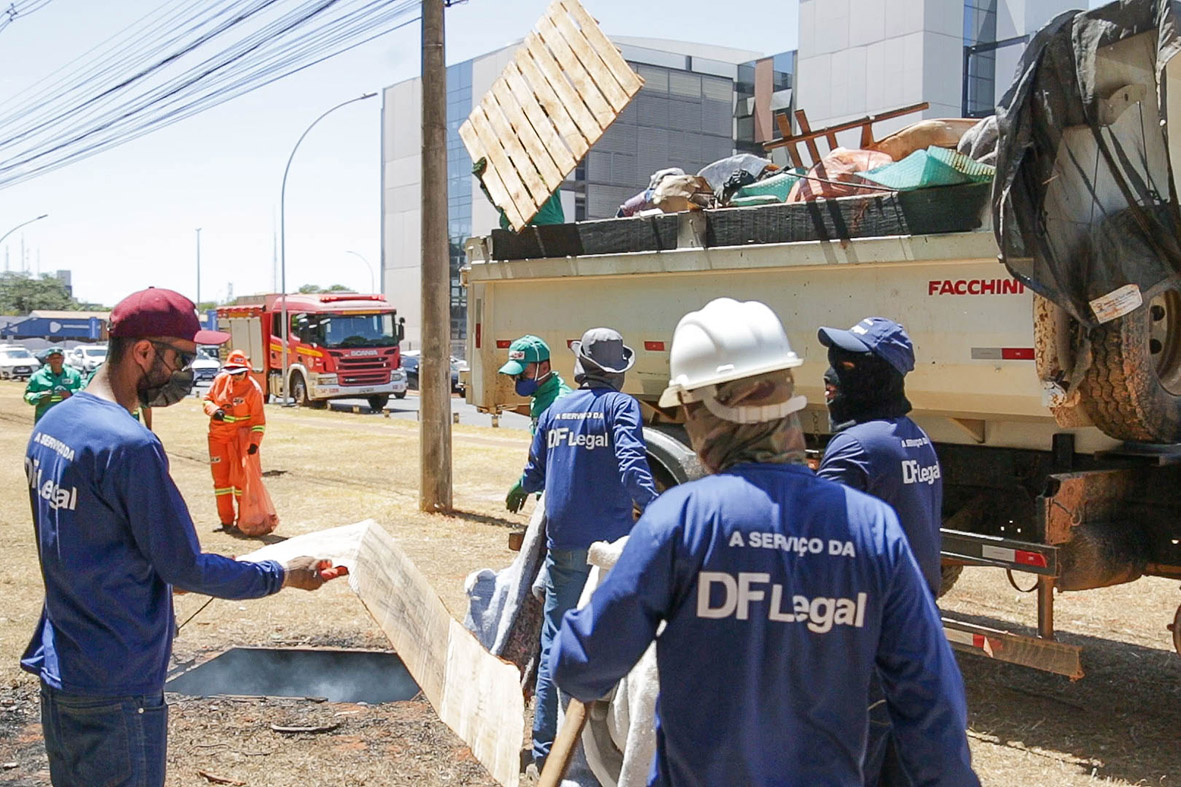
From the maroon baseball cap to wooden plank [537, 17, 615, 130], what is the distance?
14.6 feet

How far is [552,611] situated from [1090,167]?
3.04 meters

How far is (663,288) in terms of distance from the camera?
6875mm

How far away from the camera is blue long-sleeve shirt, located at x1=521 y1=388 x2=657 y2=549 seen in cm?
480

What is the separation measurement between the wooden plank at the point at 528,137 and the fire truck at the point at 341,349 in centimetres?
1987

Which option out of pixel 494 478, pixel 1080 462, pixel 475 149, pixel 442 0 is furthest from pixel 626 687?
pixel 494 478

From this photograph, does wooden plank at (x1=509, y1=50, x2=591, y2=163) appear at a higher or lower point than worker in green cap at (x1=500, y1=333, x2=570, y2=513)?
higher

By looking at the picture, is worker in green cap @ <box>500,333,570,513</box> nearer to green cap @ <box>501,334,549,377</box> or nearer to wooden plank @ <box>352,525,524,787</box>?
green cap @ <box>501,334,549,377</box>

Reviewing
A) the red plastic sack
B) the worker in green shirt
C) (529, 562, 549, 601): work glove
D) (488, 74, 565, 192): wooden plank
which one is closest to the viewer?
(529, 562, 549, 601): work glove

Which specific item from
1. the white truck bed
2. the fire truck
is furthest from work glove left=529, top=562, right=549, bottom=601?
the fire truck

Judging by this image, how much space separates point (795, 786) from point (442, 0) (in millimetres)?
10257

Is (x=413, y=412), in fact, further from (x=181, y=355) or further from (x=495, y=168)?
(x=181, y=355)

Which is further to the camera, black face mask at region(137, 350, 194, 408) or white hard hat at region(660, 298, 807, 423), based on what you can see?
black face mask at region(137, 350, 194, 408)

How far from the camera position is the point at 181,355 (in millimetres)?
3080

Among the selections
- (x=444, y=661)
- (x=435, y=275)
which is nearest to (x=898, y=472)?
(x=444, y=661)
